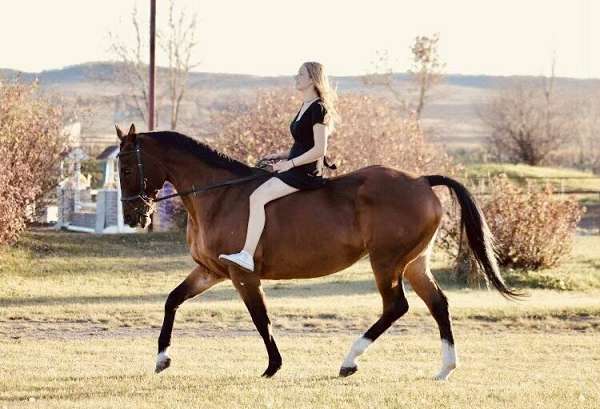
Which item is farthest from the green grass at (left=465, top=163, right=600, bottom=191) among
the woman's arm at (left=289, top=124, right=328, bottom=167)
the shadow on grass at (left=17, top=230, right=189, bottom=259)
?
the woman's arm at (left=289, top=124, right=328, bottom=167)

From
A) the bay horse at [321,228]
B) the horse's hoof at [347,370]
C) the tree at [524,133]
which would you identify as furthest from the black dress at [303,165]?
the tree at [524,133]

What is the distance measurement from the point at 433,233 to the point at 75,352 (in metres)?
4.46

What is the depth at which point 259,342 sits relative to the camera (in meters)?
14.4

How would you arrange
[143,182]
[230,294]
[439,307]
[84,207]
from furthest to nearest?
1. [84,207]
2. [230,294]
3. [143,182]
4. [439,307]

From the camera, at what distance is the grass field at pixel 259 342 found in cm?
952

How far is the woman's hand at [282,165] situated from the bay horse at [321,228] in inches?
4.7

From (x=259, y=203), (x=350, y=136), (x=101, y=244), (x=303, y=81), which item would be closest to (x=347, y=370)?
(x=259, y=203)

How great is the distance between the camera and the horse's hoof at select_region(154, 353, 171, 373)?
10781mm

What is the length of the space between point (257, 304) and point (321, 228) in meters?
0.90

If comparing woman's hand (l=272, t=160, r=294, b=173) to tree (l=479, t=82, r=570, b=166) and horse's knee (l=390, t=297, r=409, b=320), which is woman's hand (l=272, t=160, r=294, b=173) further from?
tree (l=479, t=82, r=570, b=166)

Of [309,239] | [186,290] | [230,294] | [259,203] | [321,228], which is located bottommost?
[230,294]

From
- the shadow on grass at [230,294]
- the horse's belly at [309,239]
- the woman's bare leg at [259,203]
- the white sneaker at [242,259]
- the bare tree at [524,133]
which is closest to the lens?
the white sneaker at [242,259]

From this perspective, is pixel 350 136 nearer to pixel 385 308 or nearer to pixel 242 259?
pixel 385 308

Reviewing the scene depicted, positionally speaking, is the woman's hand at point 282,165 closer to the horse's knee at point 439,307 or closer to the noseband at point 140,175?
the noseband at point 140,175
